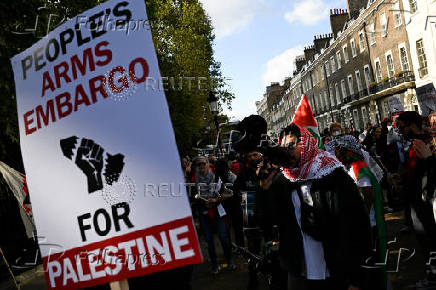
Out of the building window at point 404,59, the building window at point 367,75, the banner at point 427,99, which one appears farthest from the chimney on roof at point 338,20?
the banner at point 427,99

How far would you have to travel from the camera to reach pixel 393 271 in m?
4.91

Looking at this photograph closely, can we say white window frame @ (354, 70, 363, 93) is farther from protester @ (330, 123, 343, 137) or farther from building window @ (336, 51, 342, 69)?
protester @ (330, 123, 343, 137)

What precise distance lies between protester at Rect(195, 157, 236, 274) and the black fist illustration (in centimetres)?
407

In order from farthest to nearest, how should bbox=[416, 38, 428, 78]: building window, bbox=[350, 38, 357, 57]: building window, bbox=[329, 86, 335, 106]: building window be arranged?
bbox=[329, 86, 335, 106]: building window < bbox=[350, 38, 357, 57]: building window < bbox=[416, 38, 428, 78]: building window

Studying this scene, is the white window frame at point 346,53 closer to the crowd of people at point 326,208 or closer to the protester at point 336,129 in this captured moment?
the protester at point 336,129

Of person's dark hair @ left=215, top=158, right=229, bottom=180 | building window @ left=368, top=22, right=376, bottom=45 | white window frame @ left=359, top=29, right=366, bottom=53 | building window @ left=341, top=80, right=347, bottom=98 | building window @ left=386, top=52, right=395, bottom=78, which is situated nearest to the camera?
person's dark hair @ left=215, top=158, right=229, bottom=180

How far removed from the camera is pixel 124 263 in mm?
1904

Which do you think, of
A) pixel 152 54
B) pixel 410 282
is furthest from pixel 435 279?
pixel 152 54

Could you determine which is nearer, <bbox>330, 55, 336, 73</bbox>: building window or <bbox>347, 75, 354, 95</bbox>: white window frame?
<bbox>347, 75, 354, 95</bbox>: white window frame

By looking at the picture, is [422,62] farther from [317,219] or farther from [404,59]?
[317,219]

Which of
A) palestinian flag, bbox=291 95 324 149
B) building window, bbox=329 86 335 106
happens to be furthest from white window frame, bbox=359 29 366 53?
palestinian flag, bbox=291 95 324 149

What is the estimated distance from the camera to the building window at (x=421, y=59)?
2228cm

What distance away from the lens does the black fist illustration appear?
6.23 feet

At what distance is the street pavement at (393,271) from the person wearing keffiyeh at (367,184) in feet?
2.20
